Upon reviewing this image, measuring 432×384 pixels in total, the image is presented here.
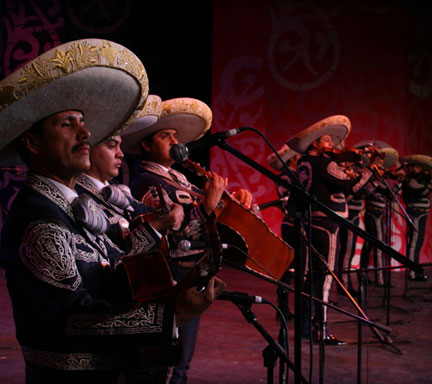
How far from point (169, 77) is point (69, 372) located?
22.6 feet

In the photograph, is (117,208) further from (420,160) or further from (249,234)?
(420,160)

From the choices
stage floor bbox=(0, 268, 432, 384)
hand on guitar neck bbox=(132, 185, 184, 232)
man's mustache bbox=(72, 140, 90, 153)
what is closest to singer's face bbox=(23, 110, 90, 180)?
man's mustache bbox=(72, 140, 90, 153)

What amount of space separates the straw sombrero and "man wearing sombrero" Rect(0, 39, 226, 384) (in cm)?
131

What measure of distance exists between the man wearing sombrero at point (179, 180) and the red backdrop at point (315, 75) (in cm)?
527

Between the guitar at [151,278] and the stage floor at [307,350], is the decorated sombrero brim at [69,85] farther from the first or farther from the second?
the stage floor at [307,350]

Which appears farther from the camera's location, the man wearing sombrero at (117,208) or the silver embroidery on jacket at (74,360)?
the man wearing sombrero at (117,208)

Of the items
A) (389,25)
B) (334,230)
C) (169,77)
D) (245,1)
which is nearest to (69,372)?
(334,230)

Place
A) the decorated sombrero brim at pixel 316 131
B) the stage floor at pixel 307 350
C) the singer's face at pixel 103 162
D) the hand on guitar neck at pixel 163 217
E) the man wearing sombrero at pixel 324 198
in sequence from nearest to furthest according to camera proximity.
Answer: the hand on guitar neck at pixel 163 217 → the singer's face at pixel 103 162 → the stage floor at pixel 307 350 → the man wearing sombrero at pixel 324 198 → the decorated sombrero brim at pixel 316 131

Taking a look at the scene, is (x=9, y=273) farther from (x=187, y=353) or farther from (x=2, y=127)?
(x=187, y=353)

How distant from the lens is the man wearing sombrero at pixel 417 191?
7918 mm

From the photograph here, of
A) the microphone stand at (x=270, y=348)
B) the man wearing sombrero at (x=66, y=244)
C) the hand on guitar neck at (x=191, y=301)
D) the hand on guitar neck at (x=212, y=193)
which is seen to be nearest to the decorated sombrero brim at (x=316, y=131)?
the hand on guitar neck at (x=212, y=193)

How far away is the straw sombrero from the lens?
3.35m

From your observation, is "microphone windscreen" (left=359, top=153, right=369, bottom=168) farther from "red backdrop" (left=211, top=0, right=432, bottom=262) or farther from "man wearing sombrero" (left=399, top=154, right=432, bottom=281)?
"red backdrop" (left=211, top=0, right=432, bottom=262)

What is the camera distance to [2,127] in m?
1.72
